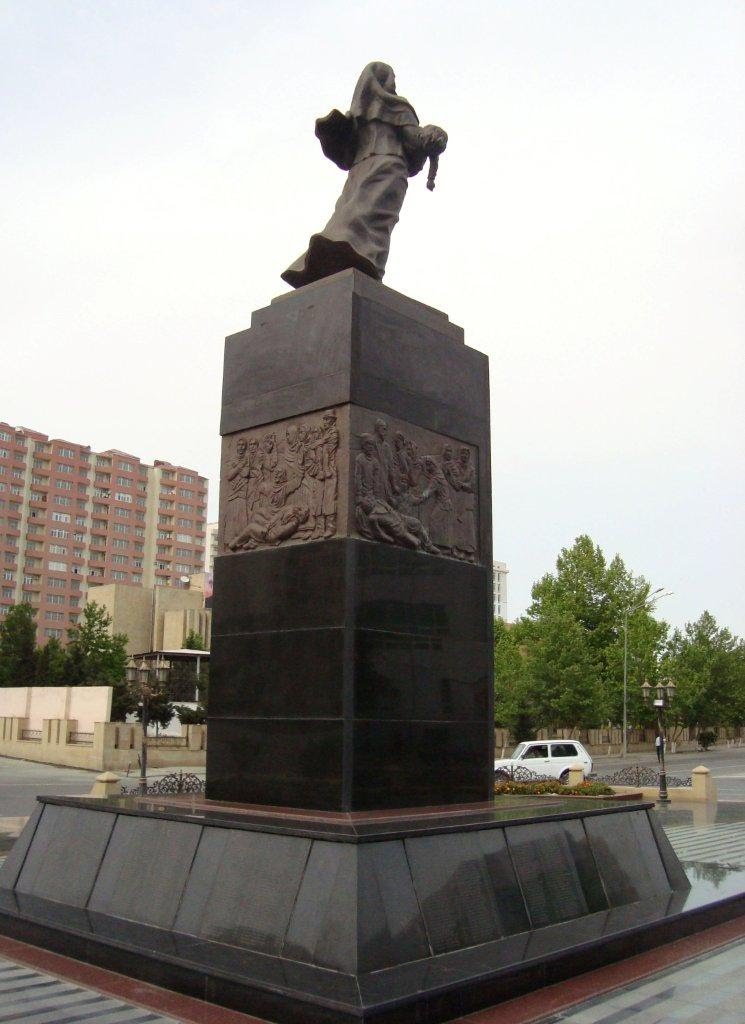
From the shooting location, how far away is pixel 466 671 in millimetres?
8977

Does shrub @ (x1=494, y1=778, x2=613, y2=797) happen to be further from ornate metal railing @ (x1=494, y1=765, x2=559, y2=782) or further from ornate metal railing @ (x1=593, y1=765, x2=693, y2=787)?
ornate metal railing @ (x1=593, y1=765, x2=693, y2=787)

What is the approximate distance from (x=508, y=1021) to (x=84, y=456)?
9427 centimetres

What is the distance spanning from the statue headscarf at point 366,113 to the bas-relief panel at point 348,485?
3.56 meters

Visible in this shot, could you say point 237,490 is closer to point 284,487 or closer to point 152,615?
point 284,487

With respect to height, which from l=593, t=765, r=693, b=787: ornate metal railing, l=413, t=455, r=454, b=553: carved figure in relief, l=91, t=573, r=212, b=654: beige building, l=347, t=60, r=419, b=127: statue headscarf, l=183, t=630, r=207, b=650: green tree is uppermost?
l=347, t=60, r=419, b=127: statue headscarf

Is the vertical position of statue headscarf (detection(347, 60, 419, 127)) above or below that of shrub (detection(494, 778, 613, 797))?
above

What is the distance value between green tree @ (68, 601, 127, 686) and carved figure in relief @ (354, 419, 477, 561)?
37412 mm

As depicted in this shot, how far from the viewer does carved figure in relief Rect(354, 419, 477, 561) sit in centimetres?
838

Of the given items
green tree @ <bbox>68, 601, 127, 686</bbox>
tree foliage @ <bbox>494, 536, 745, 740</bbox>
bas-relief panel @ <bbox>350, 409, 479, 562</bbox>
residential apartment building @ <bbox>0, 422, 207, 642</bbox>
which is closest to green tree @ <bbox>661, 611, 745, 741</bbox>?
tree foliage @ <bbox>494, 536, 745, 740</bbox>

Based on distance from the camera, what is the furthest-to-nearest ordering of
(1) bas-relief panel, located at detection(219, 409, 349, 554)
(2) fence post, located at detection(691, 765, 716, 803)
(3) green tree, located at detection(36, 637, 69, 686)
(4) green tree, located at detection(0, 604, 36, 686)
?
(4) green tree, located at detection(0, 604, 36, 686) → (3) green tree, located at detection(36, 637, 69, 686) → (2) fence post, located at detection(691, 765, 716, 803) → (1) bas-relief panel, located at detection(219, 409, 349, 554)

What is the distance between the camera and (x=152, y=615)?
74125mm

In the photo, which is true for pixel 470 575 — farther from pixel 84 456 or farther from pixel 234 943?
pixel 84 456

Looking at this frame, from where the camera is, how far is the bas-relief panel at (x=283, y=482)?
838 centimetres

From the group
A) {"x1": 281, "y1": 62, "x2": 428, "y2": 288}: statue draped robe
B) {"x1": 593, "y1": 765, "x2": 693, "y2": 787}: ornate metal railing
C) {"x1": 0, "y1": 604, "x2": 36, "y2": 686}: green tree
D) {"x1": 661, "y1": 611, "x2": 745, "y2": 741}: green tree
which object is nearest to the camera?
{"x1": 281, "y1": 62, "x2": 428, "y2": 288}: statue draped robe
